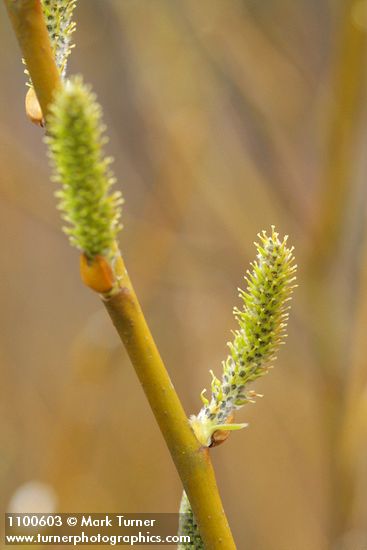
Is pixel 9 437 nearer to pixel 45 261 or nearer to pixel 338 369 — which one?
pixel 45 261

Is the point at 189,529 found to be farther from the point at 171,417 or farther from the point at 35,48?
the point at 35,48

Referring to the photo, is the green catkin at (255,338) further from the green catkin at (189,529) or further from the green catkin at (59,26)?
the green catkin at (59,26)

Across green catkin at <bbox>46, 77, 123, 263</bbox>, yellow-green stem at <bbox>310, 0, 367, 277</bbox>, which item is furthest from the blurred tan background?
green catkin at <bbox>46, 77, 123, 263</bbox>

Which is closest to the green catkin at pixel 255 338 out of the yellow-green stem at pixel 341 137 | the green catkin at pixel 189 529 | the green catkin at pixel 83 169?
the green catkin at pixel 189 529

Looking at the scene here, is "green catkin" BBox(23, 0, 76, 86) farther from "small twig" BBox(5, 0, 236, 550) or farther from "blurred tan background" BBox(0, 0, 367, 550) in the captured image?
"blurred tan background" BBox(0, 0, 367, 550)

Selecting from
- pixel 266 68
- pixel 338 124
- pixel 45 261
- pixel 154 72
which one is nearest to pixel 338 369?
pixel 338 124
